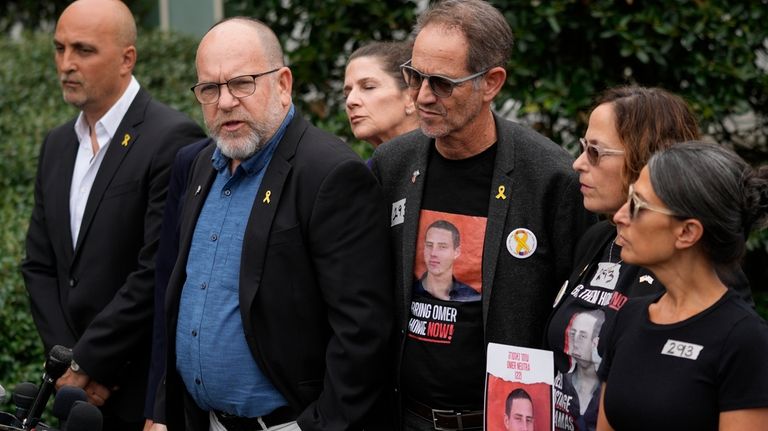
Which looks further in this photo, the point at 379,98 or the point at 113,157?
the point at 113,157

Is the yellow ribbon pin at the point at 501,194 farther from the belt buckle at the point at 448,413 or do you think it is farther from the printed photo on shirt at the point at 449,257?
the belt buckle at the point at 448,413

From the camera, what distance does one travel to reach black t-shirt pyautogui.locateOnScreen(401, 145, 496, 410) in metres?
4.08

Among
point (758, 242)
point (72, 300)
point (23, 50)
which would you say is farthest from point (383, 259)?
point (23, 50)

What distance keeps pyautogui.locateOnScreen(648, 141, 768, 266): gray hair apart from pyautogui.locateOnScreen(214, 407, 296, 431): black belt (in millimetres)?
1573

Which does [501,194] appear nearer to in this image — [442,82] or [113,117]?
[442,82]

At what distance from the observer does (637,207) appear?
138 inches

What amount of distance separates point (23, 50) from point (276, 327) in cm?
772

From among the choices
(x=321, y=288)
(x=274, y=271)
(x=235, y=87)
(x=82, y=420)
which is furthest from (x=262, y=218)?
(x=82, y=420)

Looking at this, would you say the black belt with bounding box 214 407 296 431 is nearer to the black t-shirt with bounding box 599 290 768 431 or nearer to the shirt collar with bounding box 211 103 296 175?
the shirt collar with bounding box 211 103 296 175

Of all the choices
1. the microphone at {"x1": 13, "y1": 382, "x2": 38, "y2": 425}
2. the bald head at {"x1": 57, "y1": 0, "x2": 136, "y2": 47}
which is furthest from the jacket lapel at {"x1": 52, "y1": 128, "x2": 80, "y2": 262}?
the microphone at {"x1": 13, "y1": 382, "x2": 38, "y2": 425}

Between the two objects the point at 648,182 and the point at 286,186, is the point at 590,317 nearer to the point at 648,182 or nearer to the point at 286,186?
the point at 648,182

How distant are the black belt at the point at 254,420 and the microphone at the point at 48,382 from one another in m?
0.60

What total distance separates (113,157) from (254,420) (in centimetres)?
172

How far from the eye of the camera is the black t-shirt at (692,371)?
3.26 meters
